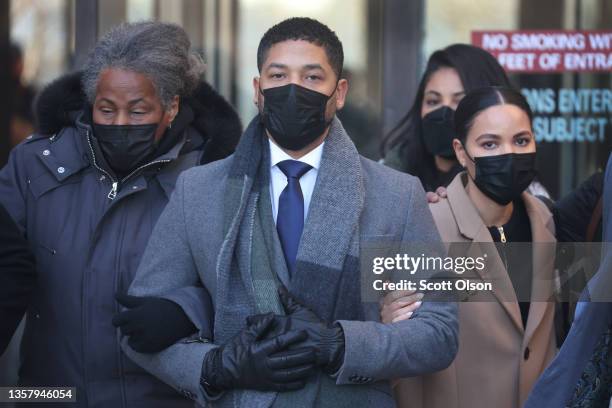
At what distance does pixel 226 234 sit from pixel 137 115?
75 centimetres

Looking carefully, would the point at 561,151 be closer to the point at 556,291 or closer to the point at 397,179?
the point at 556,291

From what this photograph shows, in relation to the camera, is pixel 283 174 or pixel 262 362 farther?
pixel 283 174

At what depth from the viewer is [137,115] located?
137 inches

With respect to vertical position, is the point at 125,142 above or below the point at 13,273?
above

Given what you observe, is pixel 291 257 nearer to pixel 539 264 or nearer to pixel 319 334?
pixel 319 334

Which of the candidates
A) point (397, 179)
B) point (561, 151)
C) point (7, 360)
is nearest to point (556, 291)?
point (397, 179)

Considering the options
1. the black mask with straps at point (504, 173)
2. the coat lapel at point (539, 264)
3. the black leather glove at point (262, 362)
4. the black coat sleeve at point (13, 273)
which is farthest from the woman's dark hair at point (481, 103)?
the black coat sleeve at point (13, 273)

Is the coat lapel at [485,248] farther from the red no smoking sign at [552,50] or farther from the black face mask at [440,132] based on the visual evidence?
the red no smoking sign at [552,50]

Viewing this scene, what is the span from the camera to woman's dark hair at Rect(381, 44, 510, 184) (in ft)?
14.0

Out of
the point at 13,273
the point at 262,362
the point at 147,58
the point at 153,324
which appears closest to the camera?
the point at 262,362

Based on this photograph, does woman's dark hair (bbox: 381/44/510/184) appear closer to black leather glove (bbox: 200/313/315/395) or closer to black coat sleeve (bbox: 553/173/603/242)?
black coat sleeve (bbox: 553/173/603/242)

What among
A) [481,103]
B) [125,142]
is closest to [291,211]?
[125,142]

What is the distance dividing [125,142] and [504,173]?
4.09ft

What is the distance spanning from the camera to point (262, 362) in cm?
270
